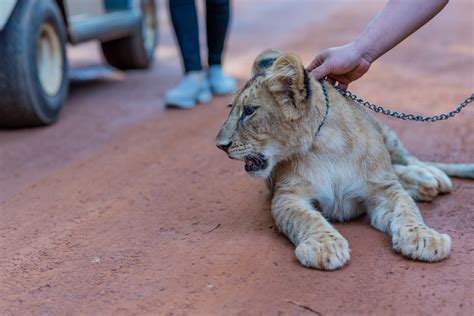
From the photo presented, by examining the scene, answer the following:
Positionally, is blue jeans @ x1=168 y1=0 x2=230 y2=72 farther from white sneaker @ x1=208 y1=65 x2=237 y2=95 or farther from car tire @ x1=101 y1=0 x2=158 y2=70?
car tire @ x1=101 y1=0 x2=158 y2=70

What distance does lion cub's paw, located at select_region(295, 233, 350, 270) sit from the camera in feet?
9.27

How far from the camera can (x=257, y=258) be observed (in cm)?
302

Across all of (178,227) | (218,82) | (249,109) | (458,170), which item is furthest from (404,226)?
(218,82)

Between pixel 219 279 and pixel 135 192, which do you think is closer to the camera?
pixel 219 279

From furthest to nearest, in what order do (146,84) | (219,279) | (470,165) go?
1. (146,84)
2. (470,165)
3. (219,279)

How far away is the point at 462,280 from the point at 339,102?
41.2 inches

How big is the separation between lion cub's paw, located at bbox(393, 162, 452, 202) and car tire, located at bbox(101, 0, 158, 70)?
188 inches

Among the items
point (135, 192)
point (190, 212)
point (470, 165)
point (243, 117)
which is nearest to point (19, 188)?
point (135, 192)

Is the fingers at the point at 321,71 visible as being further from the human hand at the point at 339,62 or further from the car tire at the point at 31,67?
the car tire at the point at 31,67

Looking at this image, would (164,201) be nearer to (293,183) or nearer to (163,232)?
(163,232)

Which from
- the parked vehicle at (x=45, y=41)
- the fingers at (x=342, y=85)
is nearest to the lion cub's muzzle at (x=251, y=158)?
the fingers at (x=342, y=85)

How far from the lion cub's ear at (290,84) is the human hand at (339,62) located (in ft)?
1.10

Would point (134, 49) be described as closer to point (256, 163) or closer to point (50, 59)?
point (50, 59)

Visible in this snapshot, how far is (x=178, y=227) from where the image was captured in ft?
11.4
